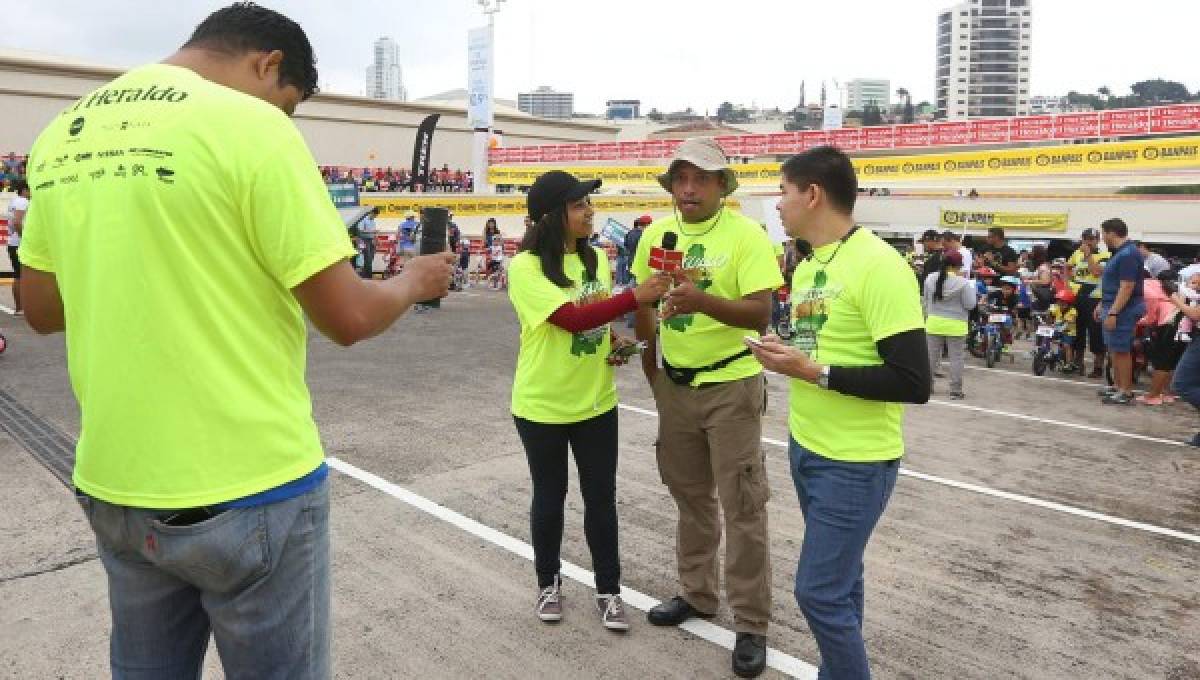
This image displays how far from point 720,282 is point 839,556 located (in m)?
1.42

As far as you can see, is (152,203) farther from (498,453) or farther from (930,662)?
(498,453)

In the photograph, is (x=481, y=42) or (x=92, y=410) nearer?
(x=92, y=410)

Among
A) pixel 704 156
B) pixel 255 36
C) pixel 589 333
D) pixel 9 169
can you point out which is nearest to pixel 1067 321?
pixel 704 156

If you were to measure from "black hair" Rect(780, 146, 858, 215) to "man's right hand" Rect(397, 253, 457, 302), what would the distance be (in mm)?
1412

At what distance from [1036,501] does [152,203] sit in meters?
5.97

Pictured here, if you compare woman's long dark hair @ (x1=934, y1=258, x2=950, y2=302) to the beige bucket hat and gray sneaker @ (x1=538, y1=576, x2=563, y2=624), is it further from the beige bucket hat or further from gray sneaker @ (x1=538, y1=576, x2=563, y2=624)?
gray sneaker @ (x1=538, y1=576, x2=563, y2=624)

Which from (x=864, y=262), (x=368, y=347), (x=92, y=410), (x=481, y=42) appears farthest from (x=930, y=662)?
(x=481, y=42)

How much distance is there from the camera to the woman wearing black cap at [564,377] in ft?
12.3

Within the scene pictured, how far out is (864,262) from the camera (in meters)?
2.79

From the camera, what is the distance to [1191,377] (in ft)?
24.7

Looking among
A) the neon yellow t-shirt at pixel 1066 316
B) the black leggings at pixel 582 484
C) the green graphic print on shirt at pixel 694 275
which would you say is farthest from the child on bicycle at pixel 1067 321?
the black leggings at pixel 582 484

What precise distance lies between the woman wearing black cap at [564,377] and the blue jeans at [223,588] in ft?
6.42

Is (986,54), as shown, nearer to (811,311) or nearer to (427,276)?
(811,311)

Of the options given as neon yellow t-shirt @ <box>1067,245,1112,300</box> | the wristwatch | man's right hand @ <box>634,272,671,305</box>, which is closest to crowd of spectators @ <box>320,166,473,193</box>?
neon yellow t-shirt @ <box>1067,245,1112,300</box>
